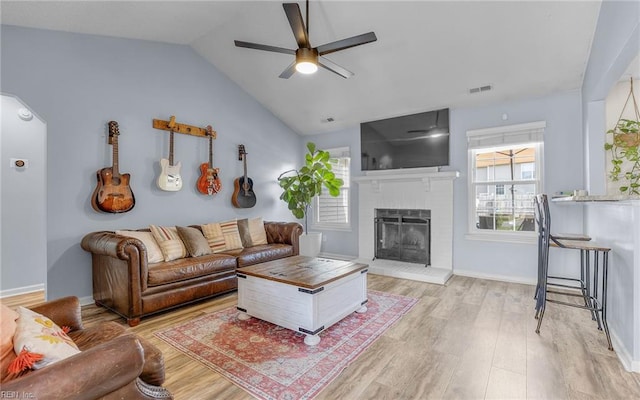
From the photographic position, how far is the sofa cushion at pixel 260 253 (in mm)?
3740

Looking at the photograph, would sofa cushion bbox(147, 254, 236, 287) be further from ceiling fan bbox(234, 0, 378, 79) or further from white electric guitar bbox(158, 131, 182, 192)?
ceiling fan bbox(234, 0, 378, 79)

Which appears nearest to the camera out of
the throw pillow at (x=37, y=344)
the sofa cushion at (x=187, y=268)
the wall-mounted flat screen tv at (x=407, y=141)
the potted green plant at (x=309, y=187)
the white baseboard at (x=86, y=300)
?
the throw pillow at (x=37, y=344)

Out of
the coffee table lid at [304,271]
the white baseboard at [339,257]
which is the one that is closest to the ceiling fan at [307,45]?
the coffee table lid at [304,271]

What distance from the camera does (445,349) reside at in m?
2.33

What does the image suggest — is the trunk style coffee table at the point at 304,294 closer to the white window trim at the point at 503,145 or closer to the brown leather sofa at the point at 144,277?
the brown leather sofa at the point at 144,277

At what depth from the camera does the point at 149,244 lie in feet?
10.9

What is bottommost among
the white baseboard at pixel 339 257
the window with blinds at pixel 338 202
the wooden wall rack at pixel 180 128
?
the white baseboard at pixel 339 257

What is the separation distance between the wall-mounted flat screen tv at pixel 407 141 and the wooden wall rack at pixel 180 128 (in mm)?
2655

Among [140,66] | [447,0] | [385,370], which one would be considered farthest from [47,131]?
[447,0]

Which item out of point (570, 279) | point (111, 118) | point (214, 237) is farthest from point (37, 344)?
point (570, 279)

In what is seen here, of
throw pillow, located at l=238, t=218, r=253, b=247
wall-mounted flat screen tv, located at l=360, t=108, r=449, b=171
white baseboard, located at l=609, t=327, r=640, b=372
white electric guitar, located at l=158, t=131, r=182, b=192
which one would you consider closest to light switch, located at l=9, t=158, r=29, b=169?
white electric guitar, located at l=158, t=131, r=182, b=192

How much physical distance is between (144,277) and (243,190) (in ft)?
7.68

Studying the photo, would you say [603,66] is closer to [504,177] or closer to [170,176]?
[504,177]

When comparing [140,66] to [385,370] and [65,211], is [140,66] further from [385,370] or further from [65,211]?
[385,370]
